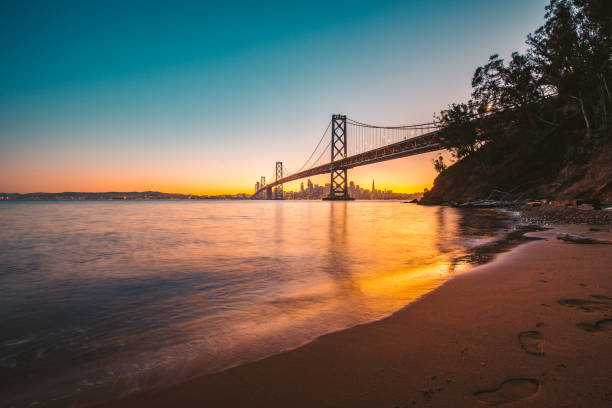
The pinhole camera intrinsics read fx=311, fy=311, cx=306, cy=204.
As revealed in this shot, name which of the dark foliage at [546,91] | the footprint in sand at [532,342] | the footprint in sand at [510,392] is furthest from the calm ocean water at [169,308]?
the dark foliage at [546,91]

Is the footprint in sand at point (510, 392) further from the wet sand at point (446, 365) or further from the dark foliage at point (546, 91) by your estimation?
the dark foliage at point (546, 91)

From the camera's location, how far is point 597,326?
1767mm

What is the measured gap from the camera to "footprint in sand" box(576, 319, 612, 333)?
172 cm

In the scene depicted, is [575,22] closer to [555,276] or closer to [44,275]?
[555,276]

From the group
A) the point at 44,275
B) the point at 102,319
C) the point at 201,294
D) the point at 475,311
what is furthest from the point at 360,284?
the point at 44,275

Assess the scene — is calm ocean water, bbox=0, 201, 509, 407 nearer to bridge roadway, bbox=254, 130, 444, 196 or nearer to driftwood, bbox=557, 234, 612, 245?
driftwood, bbox=557, 234, 612, 245

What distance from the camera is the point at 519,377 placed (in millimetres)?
1307

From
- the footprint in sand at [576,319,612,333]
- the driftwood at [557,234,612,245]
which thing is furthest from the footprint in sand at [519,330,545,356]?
the driftwood at [557,234,612,245]

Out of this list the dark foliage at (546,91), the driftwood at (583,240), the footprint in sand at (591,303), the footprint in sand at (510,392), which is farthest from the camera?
the dark foliage at (546,91)

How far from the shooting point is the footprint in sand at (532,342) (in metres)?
1.53

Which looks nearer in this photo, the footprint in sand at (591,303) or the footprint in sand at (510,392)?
the footprint in sand at (510,392)

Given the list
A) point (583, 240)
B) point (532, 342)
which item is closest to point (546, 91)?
point (583, 240)

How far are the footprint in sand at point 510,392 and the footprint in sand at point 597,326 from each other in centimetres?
79

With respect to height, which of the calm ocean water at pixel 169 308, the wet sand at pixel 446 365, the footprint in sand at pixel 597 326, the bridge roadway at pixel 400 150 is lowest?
the calm ocean water at pixel 169 308
